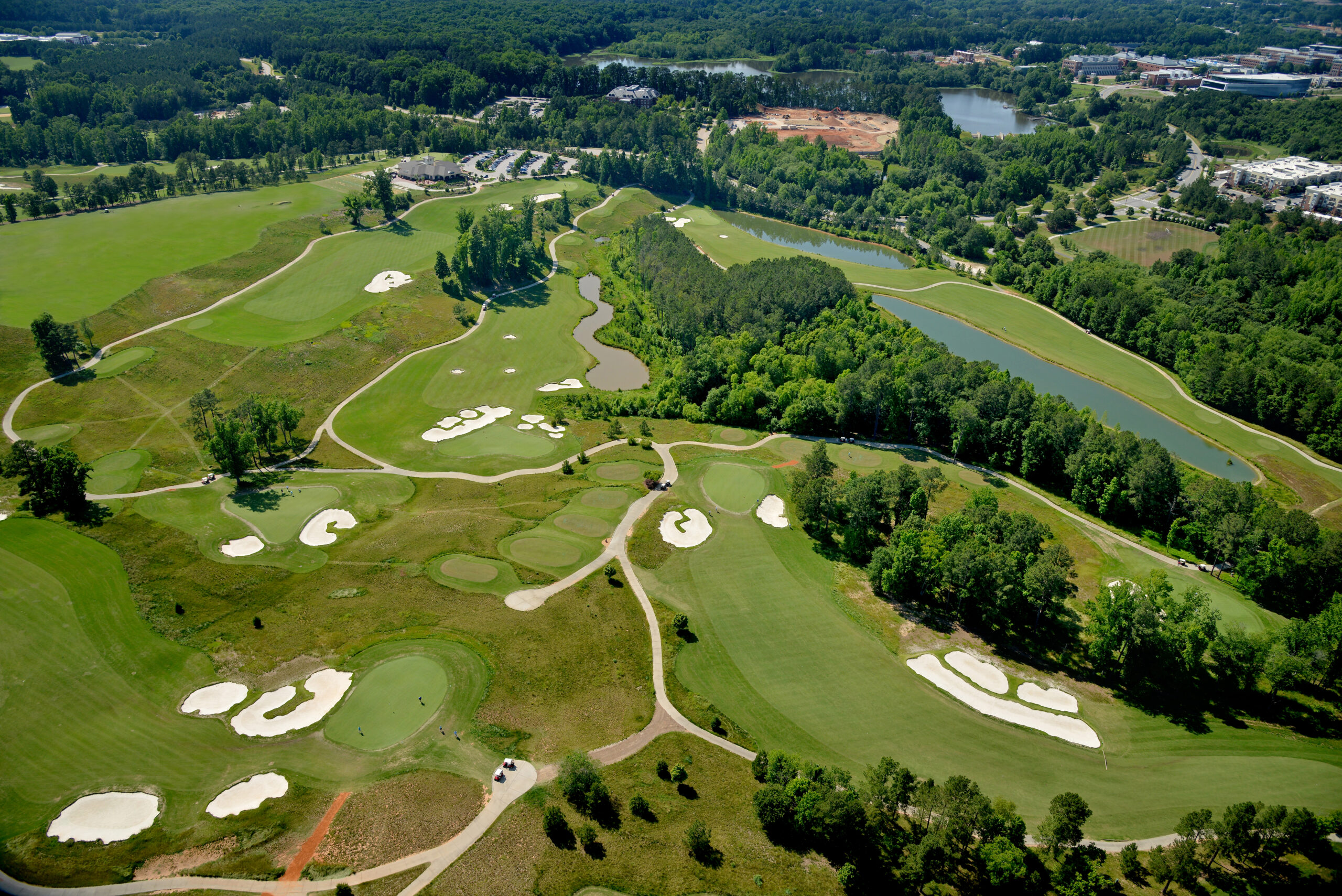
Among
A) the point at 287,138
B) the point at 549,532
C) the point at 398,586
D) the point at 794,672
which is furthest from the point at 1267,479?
the point at 287,138

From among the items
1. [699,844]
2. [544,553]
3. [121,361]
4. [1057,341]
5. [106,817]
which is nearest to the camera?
[699,844]

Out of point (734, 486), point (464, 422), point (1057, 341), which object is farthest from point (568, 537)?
point (1057, 341)

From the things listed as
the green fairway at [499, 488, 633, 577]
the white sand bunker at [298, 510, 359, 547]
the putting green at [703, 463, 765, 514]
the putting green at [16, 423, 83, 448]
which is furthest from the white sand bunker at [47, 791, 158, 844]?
the putting green at [16, 423, 83, 448]

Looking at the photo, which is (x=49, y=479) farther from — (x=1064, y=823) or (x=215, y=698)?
(x=1064, y=823)

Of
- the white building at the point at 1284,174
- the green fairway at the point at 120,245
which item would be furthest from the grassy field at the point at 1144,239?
the green fairway at the point at 120,245

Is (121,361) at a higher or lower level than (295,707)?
higher

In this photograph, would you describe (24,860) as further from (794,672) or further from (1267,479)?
(1267,479)

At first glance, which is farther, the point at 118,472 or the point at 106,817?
the point at 118,472
